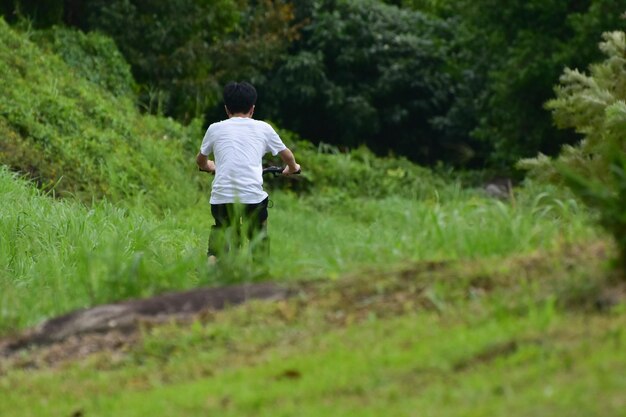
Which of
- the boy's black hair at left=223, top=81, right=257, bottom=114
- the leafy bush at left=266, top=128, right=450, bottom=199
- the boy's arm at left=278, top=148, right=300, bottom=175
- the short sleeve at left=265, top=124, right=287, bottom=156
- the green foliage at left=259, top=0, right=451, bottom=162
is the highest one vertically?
the boy's black hair at left=223, top=81, right=257, bottom=114

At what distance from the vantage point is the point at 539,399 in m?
→ 4.89

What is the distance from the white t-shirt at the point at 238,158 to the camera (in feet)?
31.6

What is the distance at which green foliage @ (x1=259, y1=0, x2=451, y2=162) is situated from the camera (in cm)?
3112

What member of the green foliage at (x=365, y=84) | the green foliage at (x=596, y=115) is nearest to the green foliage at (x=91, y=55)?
the green foliage at (x=365, y=84)

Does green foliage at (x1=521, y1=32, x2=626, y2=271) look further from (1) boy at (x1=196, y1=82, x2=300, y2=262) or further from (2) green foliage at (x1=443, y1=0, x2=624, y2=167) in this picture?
(2) green foliage at (x1=443, y1=0, x2=624, y2=167)

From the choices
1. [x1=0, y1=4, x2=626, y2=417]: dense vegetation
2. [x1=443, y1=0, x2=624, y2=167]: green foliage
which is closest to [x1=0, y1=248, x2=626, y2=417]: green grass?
[x1=0, y1=4, x2=626, y2=417]: dense vegetation

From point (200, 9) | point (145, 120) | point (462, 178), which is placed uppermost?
point (200, 9)

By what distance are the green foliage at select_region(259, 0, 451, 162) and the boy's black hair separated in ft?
68.2

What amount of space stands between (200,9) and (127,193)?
910 centimetres

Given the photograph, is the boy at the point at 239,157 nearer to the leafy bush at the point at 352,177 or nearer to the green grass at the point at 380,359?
the green grass at the point at 380,359

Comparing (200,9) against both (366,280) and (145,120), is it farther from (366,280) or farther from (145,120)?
(366,280)

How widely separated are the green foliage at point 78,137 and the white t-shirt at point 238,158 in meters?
6.21

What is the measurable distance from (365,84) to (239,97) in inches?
885

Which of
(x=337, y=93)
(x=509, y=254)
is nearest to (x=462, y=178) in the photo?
(x=337, y=93)
